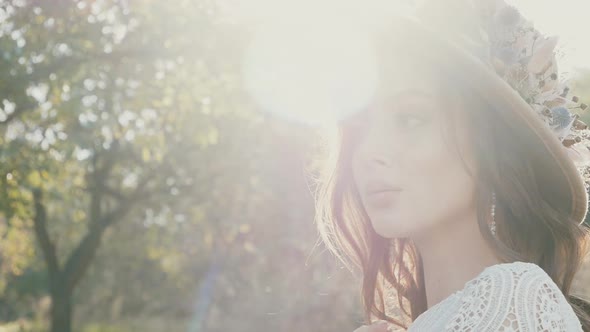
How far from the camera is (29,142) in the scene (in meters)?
9.29

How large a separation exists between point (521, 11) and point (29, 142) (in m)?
7.53

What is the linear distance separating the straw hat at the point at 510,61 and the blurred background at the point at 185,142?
19 centimetres

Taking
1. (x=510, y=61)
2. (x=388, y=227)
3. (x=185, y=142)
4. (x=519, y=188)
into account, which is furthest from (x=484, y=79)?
(x=185, y=142)

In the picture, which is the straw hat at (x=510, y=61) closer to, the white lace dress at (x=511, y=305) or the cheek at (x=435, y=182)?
the cheek at (x=435, y=182)

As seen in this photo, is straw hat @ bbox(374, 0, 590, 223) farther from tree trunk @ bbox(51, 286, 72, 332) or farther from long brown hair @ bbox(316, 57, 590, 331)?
tree trunk @ bbox(51, 286, 72, 332)

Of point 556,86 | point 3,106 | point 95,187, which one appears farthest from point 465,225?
point 95,187

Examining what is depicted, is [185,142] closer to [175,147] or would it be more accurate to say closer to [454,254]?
[175,147]

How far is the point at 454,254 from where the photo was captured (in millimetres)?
2660

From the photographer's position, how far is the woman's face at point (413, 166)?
258 centimetres

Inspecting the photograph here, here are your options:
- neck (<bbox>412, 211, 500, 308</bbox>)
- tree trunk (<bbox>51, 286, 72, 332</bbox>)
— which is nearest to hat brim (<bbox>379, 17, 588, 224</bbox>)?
neck (<bbox>412, 211, 500, 308</bbox>)

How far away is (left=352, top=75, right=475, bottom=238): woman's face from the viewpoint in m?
2.58

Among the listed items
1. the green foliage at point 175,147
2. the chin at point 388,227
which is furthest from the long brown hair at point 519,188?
the green foliage at point 175,147

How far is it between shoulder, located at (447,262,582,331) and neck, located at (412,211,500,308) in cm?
34

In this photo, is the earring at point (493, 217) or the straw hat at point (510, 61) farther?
the earring at point (493, 217)
